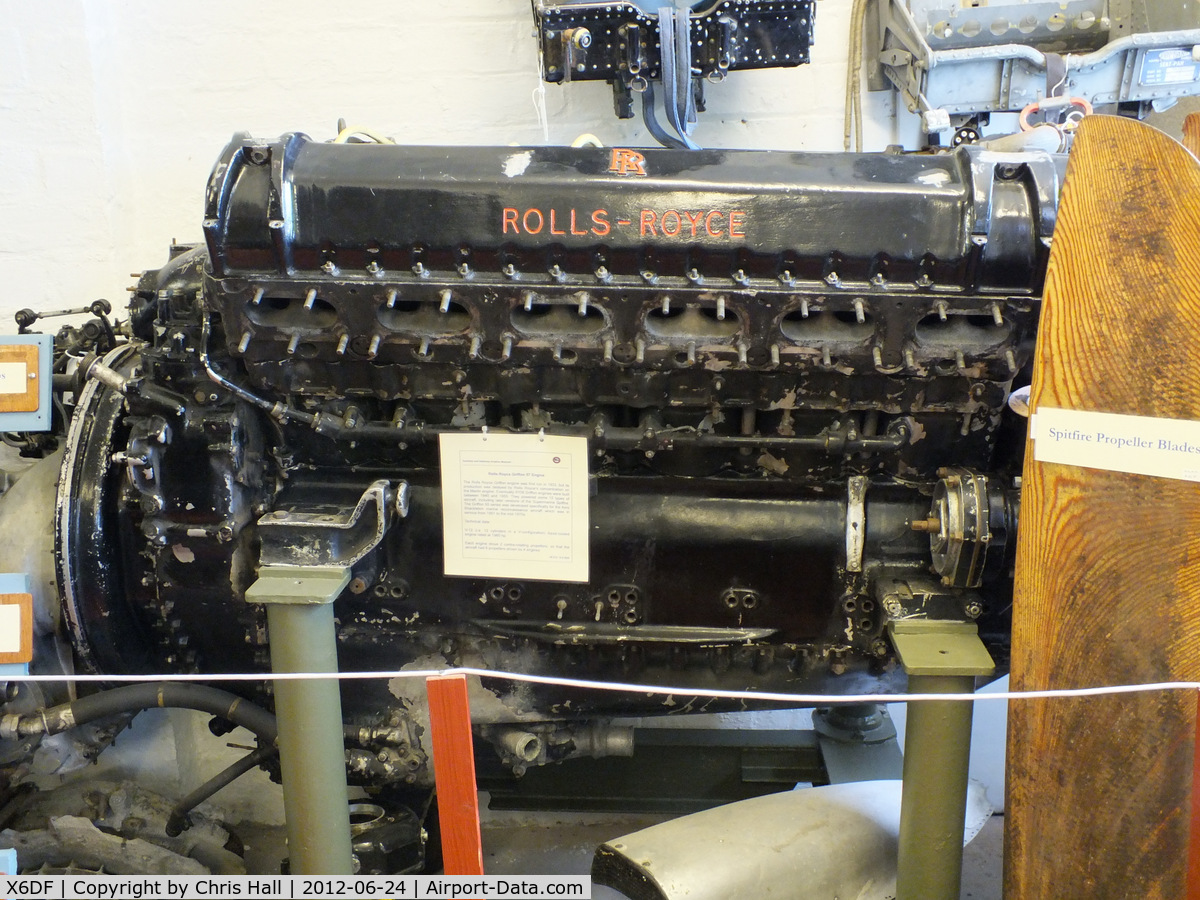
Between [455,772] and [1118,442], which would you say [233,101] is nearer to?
[455,772]

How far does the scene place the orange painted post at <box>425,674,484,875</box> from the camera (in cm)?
124

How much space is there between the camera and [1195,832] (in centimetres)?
133

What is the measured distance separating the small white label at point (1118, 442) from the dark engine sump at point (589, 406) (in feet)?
0.55

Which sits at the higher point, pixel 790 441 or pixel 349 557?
pixel 790 441

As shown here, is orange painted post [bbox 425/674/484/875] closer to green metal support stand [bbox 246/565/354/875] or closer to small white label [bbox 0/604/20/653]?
green metal support stand [bbox 246/565/354/875]

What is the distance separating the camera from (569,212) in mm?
1502

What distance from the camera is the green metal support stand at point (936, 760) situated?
1.42 meters

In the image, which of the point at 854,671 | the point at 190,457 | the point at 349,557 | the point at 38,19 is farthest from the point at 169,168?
the point at 854,671

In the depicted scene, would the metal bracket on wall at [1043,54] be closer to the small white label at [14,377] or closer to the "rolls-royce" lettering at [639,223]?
the "rolls-royce" lettering at [639,223]

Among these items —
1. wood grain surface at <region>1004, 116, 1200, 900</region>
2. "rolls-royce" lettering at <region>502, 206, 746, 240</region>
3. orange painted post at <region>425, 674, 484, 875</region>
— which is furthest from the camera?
"rolls-royce" lettering at <region>502, 206, 746, 240</region>

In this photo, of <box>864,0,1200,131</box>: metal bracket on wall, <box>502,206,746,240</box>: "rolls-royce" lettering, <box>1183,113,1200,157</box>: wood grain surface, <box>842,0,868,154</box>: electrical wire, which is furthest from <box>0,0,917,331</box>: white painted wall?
<box>502,206,746,240</box>: "rolls-royce" lettering

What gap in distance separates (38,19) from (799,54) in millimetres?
1882

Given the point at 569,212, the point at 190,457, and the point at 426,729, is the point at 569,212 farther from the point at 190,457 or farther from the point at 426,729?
the point at 426,729

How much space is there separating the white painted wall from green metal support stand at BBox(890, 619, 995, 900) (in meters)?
1.49
